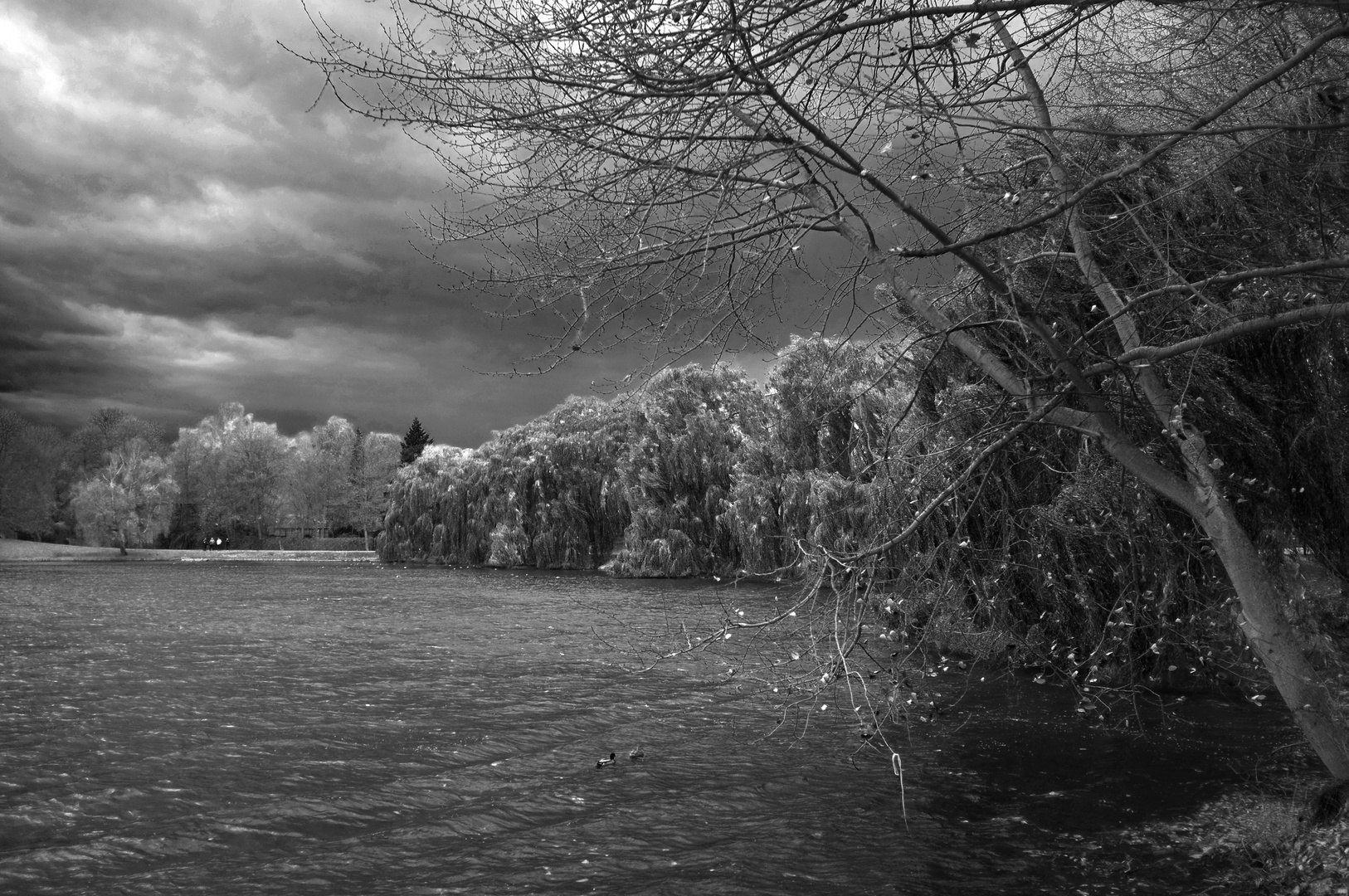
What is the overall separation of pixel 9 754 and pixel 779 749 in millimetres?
7648

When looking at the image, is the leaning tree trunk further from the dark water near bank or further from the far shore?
the far shore

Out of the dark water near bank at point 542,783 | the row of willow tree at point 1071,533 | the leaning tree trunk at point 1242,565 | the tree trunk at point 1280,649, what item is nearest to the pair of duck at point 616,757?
the dark water near bank at point 542,783

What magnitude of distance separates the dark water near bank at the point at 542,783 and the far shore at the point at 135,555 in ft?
146

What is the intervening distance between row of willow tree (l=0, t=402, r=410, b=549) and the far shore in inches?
62.9

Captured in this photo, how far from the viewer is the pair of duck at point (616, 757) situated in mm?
8868

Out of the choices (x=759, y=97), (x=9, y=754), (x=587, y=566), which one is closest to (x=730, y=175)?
(x=759, y=97)

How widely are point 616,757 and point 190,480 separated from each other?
70.5m

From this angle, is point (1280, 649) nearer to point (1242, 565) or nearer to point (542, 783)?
point (1242, 565)

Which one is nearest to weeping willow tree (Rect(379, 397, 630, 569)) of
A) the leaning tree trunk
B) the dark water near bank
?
the dark water near bank

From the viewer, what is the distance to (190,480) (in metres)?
70.0

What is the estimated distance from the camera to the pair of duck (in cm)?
887

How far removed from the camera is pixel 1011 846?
6.74m

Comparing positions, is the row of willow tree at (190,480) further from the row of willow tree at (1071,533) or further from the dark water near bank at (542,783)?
the row of willow tree at (1071,533)

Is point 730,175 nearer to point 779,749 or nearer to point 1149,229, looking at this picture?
point 1149,229
